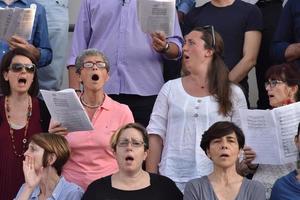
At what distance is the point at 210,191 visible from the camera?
486 cm

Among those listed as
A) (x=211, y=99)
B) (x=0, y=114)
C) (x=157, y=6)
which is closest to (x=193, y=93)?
(x=211, y=99)

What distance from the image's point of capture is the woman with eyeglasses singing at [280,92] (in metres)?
5.32

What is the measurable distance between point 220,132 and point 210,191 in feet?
1.21

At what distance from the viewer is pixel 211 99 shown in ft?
17.9

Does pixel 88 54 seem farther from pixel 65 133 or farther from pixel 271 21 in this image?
pixel 271 21

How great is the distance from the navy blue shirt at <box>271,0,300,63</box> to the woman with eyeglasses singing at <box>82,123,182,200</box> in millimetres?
1639

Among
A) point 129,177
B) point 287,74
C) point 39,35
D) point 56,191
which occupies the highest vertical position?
point 39,35

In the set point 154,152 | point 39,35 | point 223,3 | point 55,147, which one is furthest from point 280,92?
point 39,35

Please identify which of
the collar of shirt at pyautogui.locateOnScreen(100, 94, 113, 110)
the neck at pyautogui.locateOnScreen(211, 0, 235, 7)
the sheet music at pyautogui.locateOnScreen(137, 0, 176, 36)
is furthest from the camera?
the neck at pyautogui.locateOnScreen(211, 0, 235, 7)

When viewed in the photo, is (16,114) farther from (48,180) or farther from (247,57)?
(247,57)

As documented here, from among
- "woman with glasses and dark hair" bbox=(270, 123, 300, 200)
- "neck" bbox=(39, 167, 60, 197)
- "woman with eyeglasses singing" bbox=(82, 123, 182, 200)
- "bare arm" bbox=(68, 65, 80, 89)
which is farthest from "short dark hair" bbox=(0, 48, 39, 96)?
"woman with glasses and dark hair" bbox=(270, 123, 300, 200)

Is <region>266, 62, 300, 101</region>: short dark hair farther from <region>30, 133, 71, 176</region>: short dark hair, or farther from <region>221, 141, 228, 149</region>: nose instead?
<region>30, 133, 71, 176</region>: short dark hair

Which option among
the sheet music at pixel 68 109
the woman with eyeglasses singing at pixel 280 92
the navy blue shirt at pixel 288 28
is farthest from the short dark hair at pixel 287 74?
the sheet music at pixel 68 109

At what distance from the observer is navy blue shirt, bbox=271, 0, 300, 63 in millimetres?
6195
